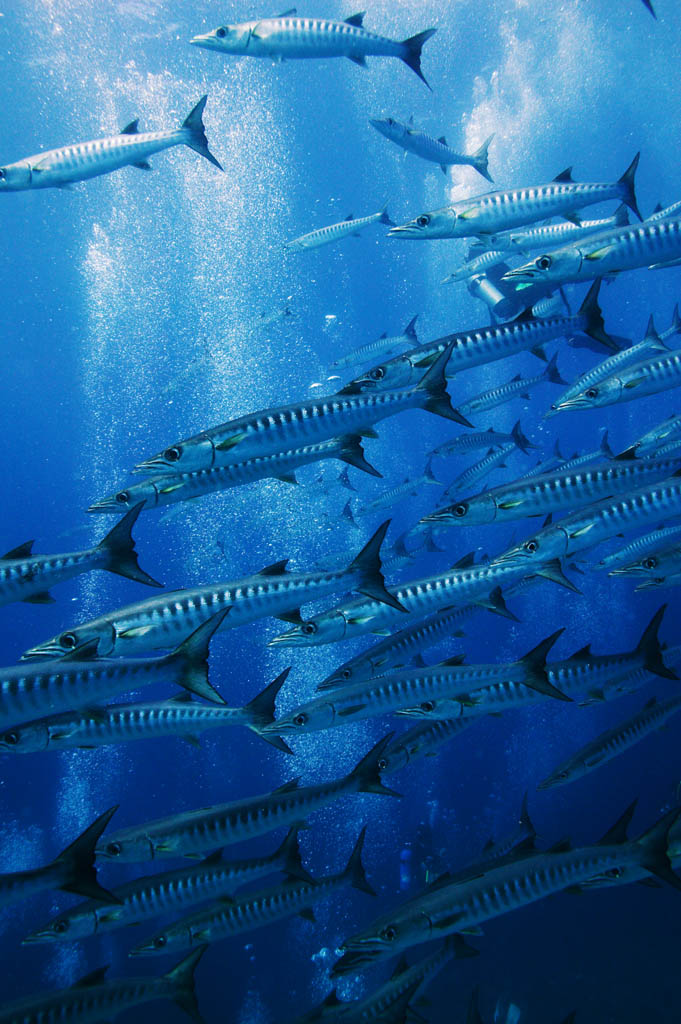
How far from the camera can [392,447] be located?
46.8m

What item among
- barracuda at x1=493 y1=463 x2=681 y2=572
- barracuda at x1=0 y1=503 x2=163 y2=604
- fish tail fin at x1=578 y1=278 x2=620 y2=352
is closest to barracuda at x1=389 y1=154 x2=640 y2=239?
fish tail fin at x1=578 y1=278 x2=620 y2=352

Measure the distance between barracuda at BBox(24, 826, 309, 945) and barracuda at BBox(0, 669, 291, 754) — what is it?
107 cm

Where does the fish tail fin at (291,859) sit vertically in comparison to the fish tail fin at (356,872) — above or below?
above

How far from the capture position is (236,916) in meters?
5.19

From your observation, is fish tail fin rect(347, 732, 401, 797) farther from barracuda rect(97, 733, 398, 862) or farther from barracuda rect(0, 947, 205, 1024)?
barracuda rect(0, 947, 205, 1024)

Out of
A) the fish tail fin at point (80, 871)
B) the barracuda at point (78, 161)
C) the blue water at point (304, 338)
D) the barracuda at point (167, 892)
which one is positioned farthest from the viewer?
the blue water at point (304, 338)

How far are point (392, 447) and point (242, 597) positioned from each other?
42652 millimetres

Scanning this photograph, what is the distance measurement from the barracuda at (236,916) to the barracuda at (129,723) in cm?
136

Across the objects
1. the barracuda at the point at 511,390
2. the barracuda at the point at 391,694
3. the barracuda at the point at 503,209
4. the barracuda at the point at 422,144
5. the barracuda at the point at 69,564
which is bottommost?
the barracuda at the point at 391,694

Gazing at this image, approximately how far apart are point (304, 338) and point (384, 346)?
3268 centimetres

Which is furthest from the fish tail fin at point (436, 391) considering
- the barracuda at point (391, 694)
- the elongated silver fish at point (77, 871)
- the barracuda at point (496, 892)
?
the elongated silver fish at point (77, 871)

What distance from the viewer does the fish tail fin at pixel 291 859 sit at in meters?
5.18

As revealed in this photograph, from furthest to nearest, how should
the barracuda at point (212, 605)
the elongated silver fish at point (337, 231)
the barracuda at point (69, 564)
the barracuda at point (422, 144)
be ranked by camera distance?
the elongated silver fish at point (337, 231)
the barracuda at point (422, 144)
the barracuda at point (212, 605)
the barracuda at point (69, 564)

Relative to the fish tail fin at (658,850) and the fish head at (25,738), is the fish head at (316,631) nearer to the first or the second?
the fish head at (25,738)
